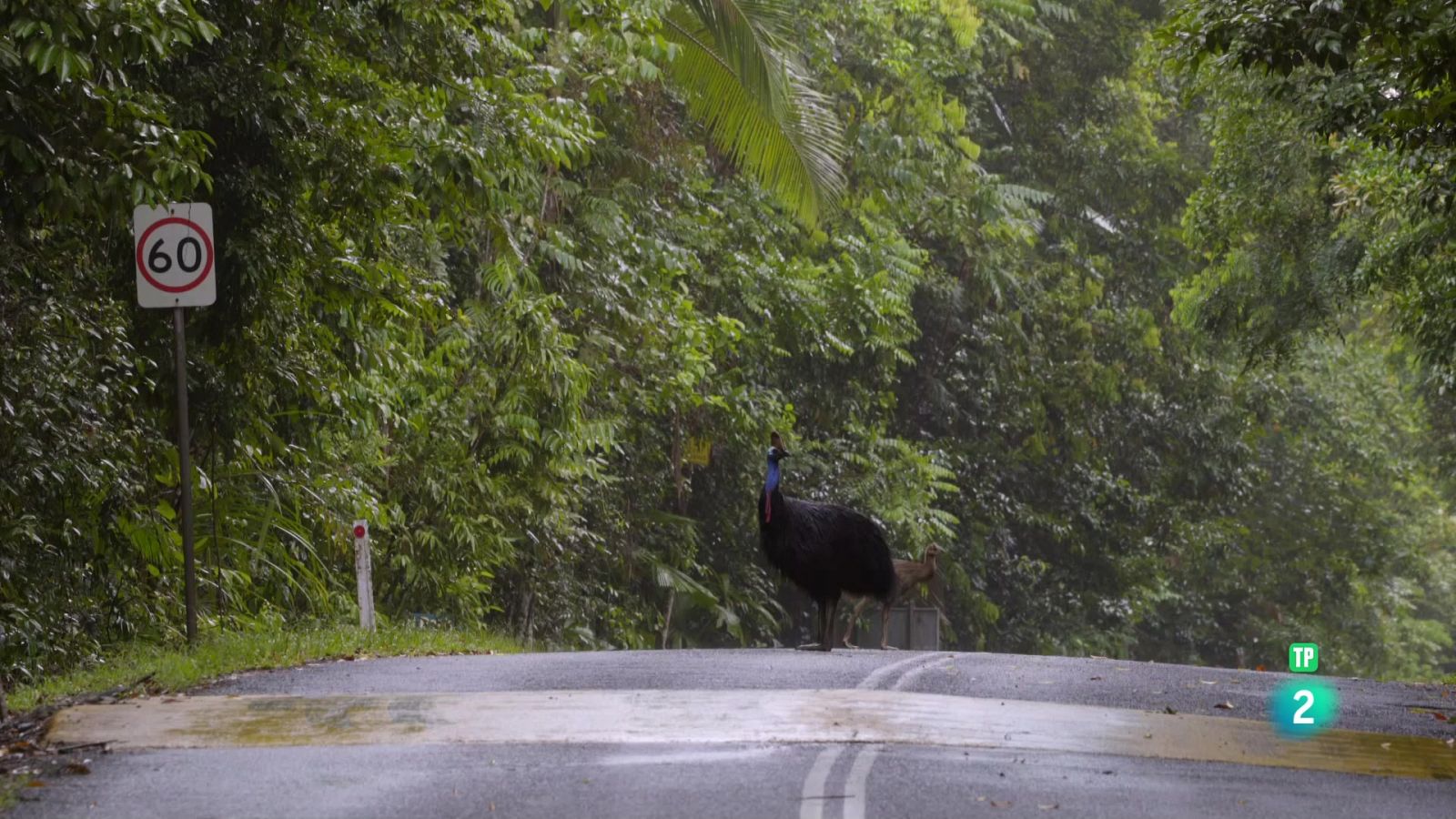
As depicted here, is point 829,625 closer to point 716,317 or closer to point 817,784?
point 817,784

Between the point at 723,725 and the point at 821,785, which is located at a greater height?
the point at 821,785

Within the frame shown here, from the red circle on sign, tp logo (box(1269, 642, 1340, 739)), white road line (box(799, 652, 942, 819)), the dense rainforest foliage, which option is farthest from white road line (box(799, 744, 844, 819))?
the red circle on sign

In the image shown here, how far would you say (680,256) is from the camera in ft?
77.1

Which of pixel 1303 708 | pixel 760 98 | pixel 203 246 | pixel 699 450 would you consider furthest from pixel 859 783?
pixel 699 450

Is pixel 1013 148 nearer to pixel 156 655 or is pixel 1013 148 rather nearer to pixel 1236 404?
pixel 1236 404

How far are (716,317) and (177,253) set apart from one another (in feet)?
43.9

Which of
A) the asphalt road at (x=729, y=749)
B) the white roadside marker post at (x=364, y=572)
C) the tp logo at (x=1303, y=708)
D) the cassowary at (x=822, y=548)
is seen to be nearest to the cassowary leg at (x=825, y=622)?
the cassowary at (x=822, y=548)

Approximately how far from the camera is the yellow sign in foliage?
2619 centimetres

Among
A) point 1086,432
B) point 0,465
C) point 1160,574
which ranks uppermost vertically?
point 0,465

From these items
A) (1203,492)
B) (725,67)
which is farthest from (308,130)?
(1203,492)

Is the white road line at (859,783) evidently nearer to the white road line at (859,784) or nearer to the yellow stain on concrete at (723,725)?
the white road line at (859,784)

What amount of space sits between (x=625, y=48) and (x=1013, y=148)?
17541 millimetres

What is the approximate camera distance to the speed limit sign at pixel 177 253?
12.6m

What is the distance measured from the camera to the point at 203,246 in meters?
12.6
